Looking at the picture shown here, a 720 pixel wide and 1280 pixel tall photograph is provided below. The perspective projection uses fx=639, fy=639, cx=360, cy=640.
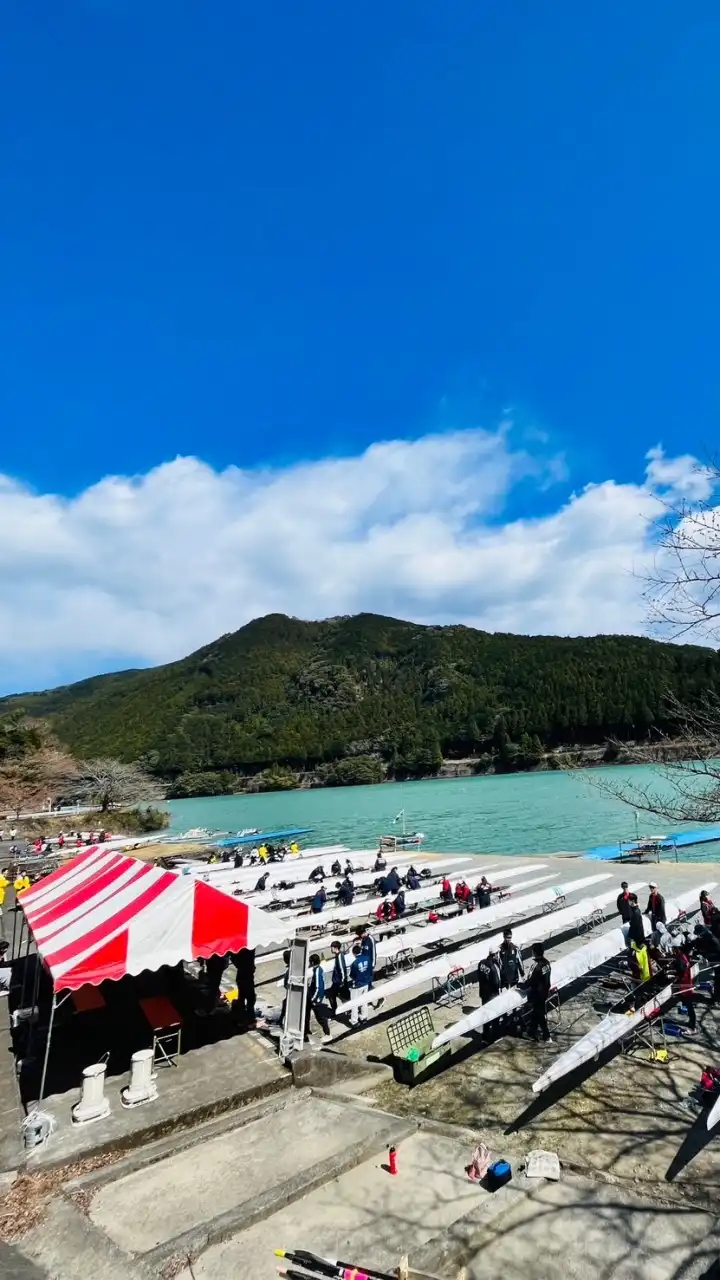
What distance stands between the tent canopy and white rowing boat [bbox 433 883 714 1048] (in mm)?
2797

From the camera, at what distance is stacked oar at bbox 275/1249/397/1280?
14.1 ft

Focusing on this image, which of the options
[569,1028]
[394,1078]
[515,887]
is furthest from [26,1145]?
[515,887]

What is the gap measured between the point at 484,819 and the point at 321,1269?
60.5 meters

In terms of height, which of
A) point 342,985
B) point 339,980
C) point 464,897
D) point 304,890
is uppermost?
point 339,980

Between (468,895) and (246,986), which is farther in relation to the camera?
(468,895)

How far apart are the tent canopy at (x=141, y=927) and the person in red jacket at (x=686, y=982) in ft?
19.8

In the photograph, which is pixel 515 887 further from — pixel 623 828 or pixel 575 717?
pixel 575 717

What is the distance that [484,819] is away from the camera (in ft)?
204

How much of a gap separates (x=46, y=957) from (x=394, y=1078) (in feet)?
15.3

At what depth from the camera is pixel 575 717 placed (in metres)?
135

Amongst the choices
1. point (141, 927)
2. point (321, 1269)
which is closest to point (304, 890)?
point (141, 927)

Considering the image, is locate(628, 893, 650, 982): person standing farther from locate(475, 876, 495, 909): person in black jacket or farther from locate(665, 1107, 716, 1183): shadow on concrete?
locate(475, 876, 495, 909): person in black jacket

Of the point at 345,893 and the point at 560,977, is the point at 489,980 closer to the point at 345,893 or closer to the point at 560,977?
the point at 560,977

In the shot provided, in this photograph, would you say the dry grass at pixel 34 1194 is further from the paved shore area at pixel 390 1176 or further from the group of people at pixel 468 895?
the group of people at pixel 468 895
